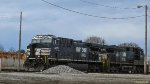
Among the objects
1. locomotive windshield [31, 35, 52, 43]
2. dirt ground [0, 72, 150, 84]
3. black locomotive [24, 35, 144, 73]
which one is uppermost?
locomotive windshield [31, 35, 52, 43]

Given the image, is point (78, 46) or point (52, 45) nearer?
point (52, 45)

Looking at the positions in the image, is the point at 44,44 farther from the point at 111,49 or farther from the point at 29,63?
the point at 111,49

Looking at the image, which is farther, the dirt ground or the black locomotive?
the black locomotive

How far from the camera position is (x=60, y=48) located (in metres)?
44.4

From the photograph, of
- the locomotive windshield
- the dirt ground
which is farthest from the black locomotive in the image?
the dirt ground

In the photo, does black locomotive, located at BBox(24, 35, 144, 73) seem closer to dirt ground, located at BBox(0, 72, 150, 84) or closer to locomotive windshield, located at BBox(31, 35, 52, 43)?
locomotive windshield, located at BBox(31, 35, 52, 43)

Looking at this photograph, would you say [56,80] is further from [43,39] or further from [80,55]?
[80,55]

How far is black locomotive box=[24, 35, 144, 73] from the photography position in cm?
4428

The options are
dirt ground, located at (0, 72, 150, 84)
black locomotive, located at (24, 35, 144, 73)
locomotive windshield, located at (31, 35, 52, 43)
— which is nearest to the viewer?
dirt ground, located at (0, 72, 150, 84)

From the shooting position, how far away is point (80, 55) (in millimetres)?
47906

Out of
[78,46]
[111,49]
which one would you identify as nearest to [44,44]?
[78,46]

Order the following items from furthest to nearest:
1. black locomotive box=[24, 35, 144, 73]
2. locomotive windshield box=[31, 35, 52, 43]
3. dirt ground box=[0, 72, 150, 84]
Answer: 1. black locomotive box=[24, 35, 144, 73]
2. locomotive windshield box=[31, 35, 52, 43]
3. dirt ground box=[0, 72, 150, 84]

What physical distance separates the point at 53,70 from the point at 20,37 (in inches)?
813

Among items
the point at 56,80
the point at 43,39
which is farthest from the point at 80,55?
the point at 56,80
